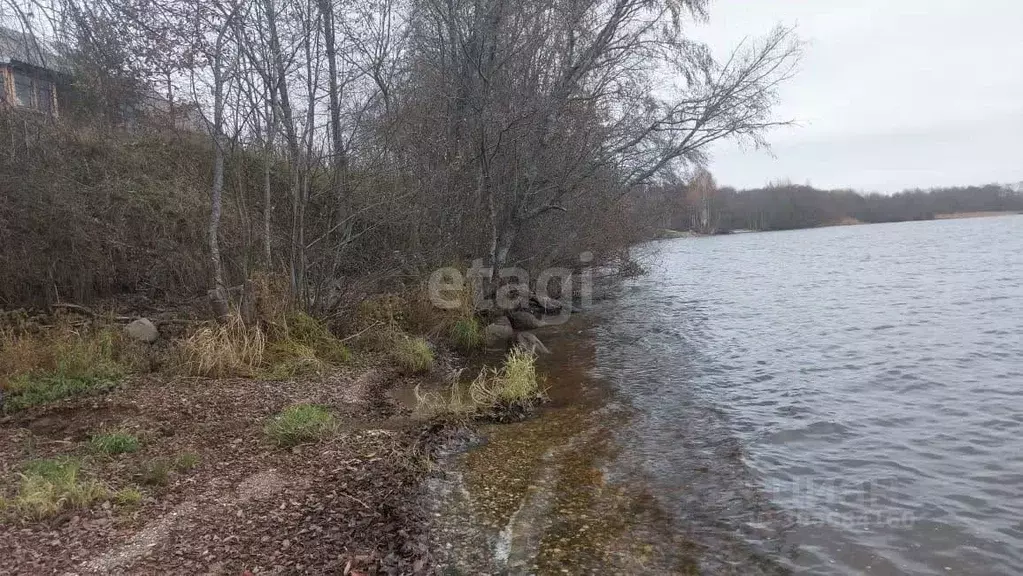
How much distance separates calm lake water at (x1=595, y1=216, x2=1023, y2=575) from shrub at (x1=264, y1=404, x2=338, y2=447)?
123 inches

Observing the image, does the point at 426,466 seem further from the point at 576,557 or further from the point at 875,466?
the point at 875,466

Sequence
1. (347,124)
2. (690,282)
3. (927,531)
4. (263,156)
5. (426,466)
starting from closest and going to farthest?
1. (927,531)
2. (426,466)
3. (263,156)
4. (347,124)
5. (690,282)

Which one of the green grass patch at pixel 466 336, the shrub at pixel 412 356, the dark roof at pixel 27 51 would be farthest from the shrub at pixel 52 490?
the green grass patch at pixel 466 336

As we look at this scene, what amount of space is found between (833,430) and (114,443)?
7852 millimetres

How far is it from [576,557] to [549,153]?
11226mm

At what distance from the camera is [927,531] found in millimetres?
5207

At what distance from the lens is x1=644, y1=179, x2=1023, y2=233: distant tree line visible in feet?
263

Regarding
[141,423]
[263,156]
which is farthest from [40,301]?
[141,423]

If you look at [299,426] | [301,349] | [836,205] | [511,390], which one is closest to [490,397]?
[511,390]

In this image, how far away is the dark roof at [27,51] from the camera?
8.80 meters

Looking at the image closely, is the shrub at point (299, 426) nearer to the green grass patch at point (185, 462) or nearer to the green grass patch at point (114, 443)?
the green grass patch at point (185, 462)

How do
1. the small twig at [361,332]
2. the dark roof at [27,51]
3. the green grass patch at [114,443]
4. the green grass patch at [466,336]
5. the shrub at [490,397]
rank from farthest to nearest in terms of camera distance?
1. the green grass patch at [466,336]
2. the small twig at [361,332]
3. the dark roof at [27,51]
4. the shrub at [490,397]
5. the green grass patch at [114,443]

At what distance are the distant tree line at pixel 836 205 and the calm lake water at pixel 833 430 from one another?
58436 mm

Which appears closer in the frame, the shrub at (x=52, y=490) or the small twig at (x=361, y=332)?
the shrub at (x=52, y=490)
